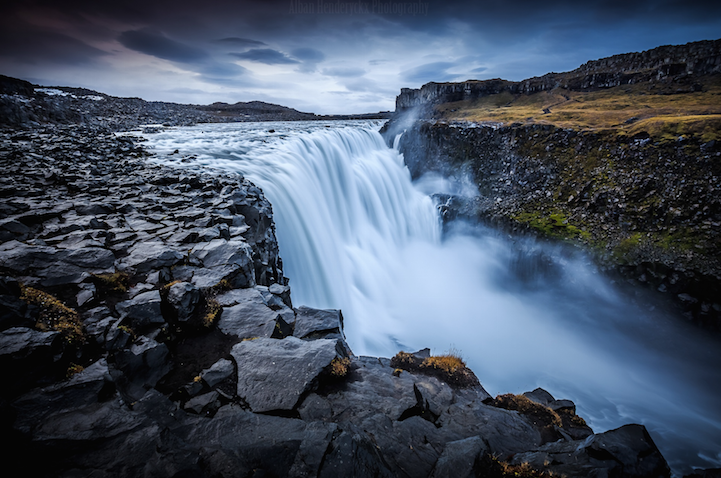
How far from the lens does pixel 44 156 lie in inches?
620

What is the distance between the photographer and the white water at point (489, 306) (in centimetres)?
1506

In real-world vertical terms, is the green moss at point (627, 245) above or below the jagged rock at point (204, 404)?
below

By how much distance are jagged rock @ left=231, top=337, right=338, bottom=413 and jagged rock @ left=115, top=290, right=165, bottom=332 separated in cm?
183

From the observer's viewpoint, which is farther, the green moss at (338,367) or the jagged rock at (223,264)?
the jagged rock at (223,264)

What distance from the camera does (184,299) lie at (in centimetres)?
651

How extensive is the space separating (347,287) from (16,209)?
538 inches

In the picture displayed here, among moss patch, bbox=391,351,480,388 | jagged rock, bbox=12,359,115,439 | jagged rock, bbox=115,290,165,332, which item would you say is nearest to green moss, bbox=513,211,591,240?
moss patch, bbox=391,351,480,388

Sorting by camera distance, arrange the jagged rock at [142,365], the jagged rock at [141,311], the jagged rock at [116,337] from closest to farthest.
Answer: the jagged rock at [142,365], the jagged rock at [116,337], the jagged rock at [141,311]

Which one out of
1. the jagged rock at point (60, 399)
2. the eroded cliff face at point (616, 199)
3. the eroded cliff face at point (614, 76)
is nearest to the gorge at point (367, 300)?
the jagged rock at point (60, 399)

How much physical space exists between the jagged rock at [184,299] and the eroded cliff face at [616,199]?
924 inches

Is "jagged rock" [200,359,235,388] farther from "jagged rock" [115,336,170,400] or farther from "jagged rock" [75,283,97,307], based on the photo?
"jagged rock" [75,283,97,307]

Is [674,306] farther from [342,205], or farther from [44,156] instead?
[44,156]

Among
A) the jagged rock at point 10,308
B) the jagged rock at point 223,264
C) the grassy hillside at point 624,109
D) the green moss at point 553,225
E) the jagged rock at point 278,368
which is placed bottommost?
the green moss at point 553,225

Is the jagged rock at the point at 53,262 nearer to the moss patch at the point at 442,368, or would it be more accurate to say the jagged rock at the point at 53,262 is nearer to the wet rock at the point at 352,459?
the wet rock at the point at 352,459
